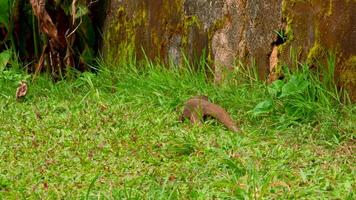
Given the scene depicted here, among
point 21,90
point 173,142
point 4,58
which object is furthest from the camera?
point 4,58

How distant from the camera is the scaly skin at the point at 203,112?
185 inches

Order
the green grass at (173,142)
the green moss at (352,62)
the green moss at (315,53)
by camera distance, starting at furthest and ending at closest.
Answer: the green moss at (315,53) → the green moss at (352,62) → the green grass at (173,142)

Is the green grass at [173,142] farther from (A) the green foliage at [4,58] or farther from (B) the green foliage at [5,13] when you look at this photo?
(B) the green foliage at [5,13]

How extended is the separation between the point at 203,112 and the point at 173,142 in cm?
50

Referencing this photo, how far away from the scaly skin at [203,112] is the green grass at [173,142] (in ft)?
0.17

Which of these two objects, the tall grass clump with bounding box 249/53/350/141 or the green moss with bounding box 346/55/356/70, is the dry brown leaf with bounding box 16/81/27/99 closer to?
the tall grass clump with bounding box 249/53/350/141

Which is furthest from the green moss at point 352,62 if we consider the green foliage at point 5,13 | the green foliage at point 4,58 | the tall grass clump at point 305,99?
the green foliage at point 5,13

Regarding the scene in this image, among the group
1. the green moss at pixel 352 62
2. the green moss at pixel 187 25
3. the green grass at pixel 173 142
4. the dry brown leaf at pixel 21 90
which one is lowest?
the dry brown leaf at pixel 21 90

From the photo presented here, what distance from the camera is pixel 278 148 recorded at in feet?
13.8

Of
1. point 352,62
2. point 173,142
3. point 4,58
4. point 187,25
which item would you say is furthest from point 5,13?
point 352,62

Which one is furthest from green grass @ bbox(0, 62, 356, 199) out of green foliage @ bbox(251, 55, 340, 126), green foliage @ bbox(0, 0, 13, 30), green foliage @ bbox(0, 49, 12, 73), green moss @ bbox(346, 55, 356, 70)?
green foliage @ bbox(0, 0, 13, 30)

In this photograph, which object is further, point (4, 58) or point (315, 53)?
point (4, 58)

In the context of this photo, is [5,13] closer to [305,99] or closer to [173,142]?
[173,142]

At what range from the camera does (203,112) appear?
4.80m
